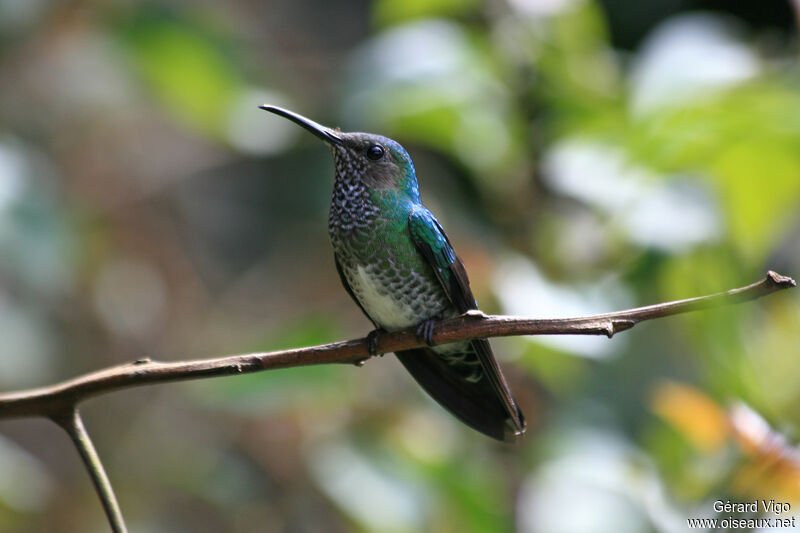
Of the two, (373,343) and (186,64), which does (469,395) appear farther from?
(186,64)

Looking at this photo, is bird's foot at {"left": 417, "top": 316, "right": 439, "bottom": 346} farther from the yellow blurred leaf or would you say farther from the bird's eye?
the yellow blurred leaf

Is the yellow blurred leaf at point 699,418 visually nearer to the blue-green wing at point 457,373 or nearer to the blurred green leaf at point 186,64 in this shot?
the blue-green wing at point 457,373

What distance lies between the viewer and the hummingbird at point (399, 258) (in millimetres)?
1723

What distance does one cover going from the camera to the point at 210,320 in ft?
14.1

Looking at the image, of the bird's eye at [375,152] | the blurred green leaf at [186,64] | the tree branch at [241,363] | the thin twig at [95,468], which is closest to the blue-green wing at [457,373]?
the bird's eye at [375,152]

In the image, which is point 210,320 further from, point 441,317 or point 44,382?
point 441,317

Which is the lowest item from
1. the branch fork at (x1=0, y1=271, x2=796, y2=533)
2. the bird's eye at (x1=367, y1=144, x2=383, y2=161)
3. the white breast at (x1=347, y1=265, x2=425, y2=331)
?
the branch fork at (x1=0, y1=271, x2=796, y2=533)

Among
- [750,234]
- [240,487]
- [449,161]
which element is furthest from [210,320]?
[750,234]

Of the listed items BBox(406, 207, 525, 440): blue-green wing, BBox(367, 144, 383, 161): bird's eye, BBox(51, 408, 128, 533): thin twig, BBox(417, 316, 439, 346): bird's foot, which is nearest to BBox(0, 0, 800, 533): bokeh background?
BBox(406, 207, 525, 440): blue-green wing

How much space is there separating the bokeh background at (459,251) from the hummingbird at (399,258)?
0.51m

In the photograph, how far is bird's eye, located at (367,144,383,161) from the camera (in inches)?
66.9

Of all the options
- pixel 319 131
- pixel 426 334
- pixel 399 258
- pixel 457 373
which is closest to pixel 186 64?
pixel 399 258

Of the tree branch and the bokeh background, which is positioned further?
the bokeh background

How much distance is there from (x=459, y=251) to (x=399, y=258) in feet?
3.47
